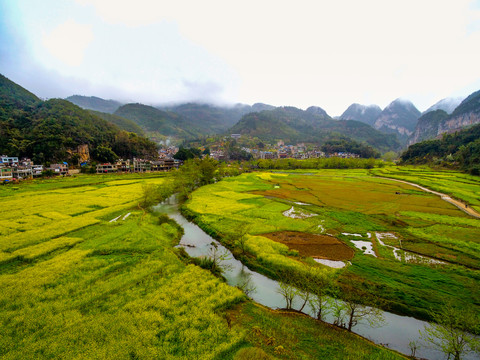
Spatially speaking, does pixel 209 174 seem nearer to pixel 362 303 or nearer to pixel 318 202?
pixel 318 202

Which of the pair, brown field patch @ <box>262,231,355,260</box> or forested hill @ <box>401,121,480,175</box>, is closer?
brown field patch @ <box>262,231,355,260</box>

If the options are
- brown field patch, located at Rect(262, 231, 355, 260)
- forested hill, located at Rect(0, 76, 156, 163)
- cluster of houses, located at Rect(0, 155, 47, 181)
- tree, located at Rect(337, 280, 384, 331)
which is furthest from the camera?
forested hill, located at Rect(0, 76, 156, 163)

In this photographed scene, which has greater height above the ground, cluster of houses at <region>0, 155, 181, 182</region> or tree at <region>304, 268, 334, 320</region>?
cluster of houses at <region>0, 155, 181, 182</region>

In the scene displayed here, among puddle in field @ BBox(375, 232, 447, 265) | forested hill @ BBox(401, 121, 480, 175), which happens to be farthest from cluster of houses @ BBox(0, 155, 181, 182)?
forested hill @ BBox(401, 121, 480, 175)

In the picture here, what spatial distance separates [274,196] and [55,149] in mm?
86731

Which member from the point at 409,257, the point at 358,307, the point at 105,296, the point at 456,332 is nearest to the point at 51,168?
the point at 105,296

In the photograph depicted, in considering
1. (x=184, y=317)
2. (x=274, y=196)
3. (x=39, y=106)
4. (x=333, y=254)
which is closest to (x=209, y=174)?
(x=274, y=196)

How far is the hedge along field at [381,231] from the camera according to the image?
1602 cm

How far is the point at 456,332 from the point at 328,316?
6441 mm

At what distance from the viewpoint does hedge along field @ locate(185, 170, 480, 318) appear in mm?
16016

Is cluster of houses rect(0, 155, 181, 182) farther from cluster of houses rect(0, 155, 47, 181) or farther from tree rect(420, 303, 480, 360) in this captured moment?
tree rect(420, 303, 480, 360)

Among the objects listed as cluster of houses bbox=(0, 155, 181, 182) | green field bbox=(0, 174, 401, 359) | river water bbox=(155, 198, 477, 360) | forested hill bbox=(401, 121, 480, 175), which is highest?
forested hill bbox=(401, 121, 480, 175)

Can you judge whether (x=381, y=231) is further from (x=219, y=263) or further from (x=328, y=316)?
(x=219, y=263)

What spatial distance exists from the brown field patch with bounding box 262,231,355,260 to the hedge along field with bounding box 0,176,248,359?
32.1 feet
